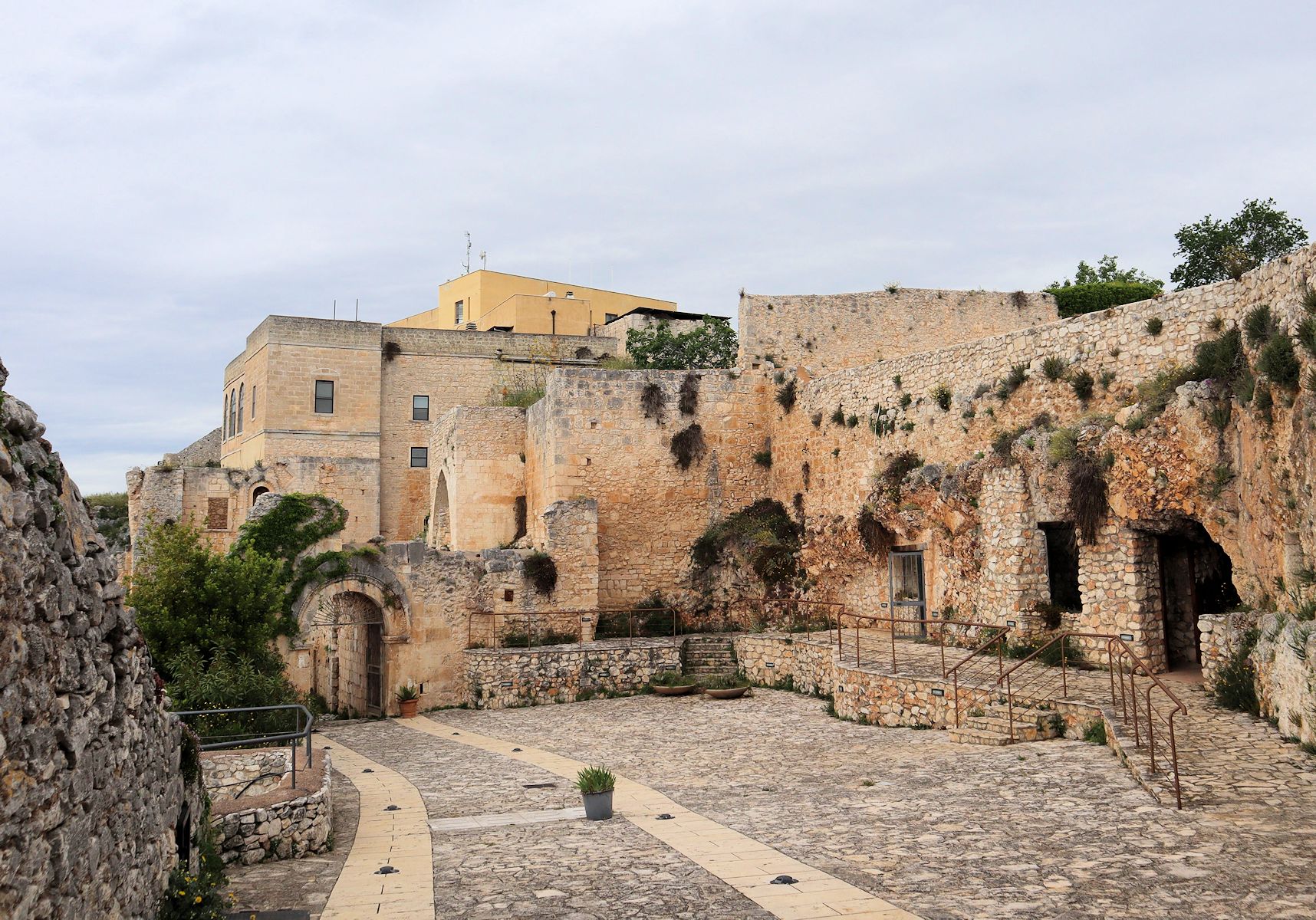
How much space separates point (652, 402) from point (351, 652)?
9476mm

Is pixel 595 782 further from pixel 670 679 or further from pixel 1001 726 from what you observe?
pixel 670 679

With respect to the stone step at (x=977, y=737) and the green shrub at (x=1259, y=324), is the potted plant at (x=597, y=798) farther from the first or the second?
the green shrub at (x=1259, y=324)

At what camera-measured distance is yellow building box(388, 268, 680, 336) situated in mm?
43250

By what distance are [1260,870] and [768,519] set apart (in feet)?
59.6

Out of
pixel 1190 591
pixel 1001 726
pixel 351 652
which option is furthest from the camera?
pixel 351 652

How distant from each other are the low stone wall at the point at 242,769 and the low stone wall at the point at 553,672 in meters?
7.69

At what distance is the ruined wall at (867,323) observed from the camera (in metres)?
26.5

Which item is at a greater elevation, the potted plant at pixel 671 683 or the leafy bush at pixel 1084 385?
the leafy bush at pixel 1084 385

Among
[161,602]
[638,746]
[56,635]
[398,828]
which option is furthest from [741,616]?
[56,635]

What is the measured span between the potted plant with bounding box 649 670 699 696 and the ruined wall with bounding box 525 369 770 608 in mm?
3518

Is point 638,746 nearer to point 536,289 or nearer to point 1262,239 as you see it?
point 1262,239

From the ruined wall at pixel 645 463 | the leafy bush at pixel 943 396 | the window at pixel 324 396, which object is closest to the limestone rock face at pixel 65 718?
the leafy bush at pixel 943 396

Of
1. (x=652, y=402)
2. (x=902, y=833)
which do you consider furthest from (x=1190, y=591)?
(x=652, y=402)

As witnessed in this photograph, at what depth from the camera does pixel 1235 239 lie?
32.0 m
